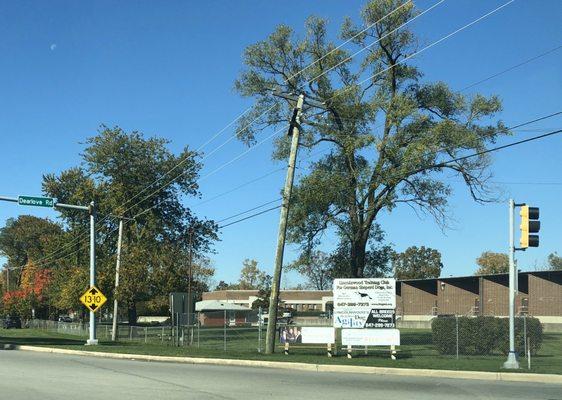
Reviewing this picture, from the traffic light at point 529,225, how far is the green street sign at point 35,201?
813 inches

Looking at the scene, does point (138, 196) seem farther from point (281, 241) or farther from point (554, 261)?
point (554, 261)

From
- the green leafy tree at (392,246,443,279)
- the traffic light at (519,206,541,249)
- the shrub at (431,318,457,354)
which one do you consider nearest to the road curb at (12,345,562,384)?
the traffic light at (519,206,541,249)

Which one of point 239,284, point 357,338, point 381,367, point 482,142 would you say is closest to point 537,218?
point 381,367

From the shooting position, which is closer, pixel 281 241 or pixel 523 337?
pixel 281 241

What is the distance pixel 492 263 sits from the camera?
132m

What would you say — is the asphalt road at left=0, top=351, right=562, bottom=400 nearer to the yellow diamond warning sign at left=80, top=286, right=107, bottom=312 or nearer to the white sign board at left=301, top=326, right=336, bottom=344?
the white sign board at left=301, top=326, right=336, bottom=344

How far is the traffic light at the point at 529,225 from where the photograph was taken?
1847cm

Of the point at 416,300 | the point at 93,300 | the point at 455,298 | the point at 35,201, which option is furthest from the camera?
the point at 416,300

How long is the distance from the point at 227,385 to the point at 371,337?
411 inches

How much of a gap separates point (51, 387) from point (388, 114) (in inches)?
867

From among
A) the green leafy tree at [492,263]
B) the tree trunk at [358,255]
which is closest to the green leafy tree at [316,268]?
the tree trunk at [358,255]

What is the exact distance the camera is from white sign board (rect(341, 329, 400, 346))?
2338 centimetres

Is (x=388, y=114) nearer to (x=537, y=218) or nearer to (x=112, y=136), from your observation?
(x=537, y=218)

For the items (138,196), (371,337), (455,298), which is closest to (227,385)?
(371,337)
